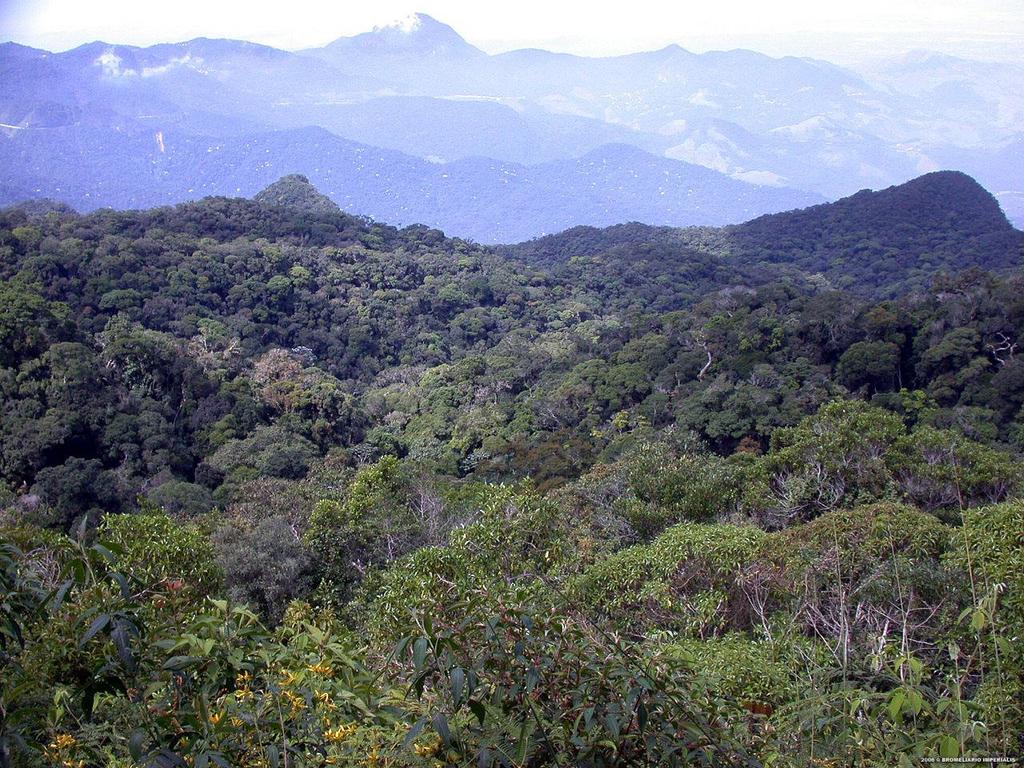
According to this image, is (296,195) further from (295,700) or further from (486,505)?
(295,700)

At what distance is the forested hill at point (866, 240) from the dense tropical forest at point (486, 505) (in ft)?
3.58

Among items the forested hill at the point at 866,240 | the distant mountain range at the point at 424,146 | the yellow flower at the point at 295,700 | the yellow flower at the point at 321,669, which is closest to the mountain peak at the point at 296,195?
the forested hill at the point at 866,240

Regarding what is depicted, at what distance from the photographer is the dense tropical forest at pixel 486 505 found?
1.66m

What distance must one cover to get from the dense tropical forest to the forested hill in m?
1.09

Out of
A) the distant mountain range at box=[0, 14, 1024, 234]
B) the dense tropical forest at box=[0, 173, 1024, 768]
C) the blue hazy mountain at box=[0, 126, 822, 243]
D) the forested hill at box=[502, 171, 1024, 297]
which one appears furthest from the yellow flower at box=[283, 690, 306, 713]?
the blue hazy mountain at box=[0, 126, 822, 243]

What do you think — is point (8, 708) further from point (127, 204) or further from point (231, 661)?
point (127, 204)

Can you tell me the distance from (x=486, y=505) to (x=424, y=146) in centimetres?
16414

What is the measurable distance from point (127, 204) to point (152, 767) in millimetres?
111100

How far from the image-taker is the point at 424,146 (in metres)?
163

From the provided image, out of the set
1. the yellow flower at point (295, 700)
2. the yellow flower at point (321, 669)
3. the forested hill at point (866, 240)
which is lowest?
the forested hill at point (866, 240)

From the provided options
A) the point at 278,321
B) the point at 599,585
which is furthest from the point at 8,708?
the point at 278,321

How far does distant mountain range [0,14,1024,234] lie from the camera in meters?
111

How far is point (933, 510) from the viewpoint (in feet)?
31.1

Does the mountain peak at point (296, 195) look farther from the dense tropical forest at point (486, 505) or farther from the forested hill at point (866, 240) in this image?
the forested hill at point (866, 240)
